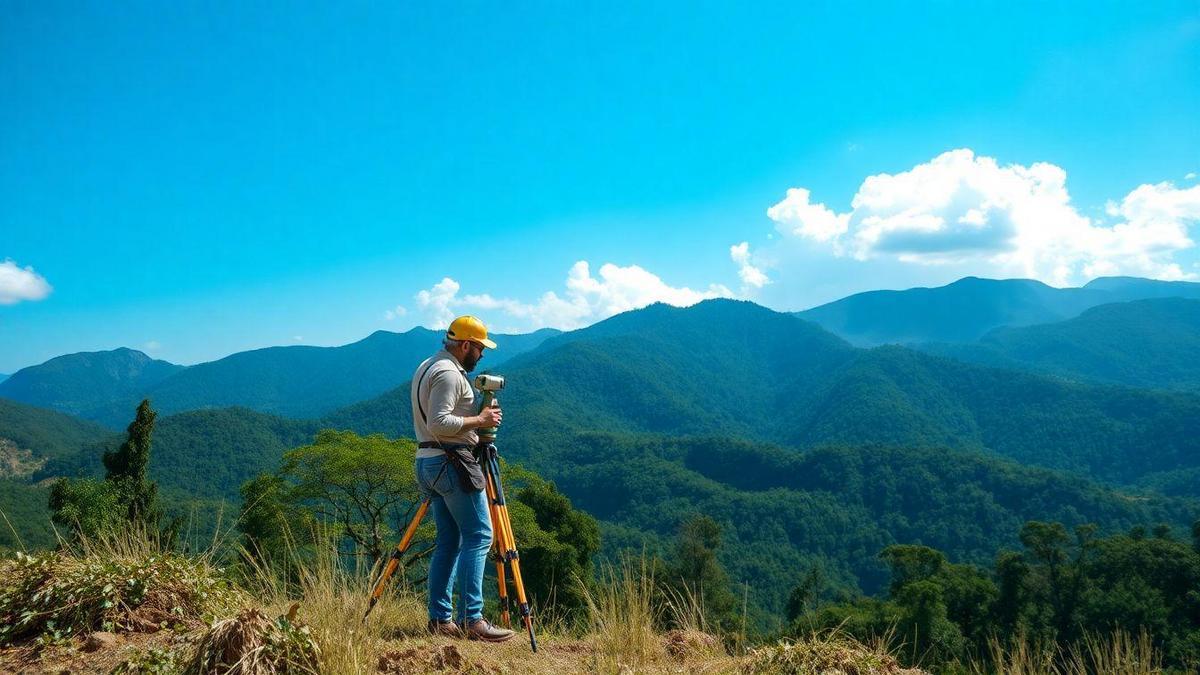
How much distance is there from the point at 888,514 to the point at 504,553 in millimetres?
117375

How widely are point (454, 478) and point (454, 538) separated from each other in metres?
0.49

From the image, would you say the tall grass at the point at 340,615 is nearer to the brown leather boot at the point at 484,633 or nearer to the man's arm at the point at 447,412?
the brown leather boot at the point at 484,633

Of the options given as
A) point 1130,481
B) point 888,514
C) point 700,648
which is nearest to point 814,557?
point 888,514

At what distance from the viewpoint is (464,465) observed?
3.83 metres

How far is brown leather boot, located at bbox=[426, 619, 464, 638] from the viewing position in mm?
3904

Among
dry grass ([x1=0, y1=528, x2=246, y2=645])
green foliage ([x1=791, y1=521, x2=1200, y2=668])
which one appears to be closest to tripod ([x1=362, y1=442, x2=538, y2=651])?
dry grass ([x1=0, y1=528, x2=246, y2=645])

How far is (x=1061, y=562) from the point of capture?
36.5m

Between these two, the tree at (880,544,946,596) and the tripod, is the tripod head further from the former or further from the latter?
the tree at (880,544,946,596)

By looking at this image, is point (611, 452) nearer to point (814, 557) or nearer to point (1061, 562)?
point (814, 557)

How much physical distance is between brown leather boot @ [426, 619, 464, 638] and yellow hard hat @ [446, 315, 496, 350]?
1.76 metres

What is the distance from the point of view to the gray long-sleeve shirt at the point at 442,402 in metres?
3.72

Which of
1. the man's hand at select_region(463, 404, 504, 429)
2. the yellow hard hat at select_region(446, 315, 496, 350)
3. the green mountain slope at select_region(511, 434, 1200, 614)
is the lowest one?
the green mountain slope at select_region(511, 434, 1200, 614)

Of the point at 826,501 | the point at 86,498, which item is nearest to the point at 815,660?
the point at 86,498

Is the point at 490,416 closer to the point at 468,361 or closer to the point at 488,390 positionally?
the point at 488,390
